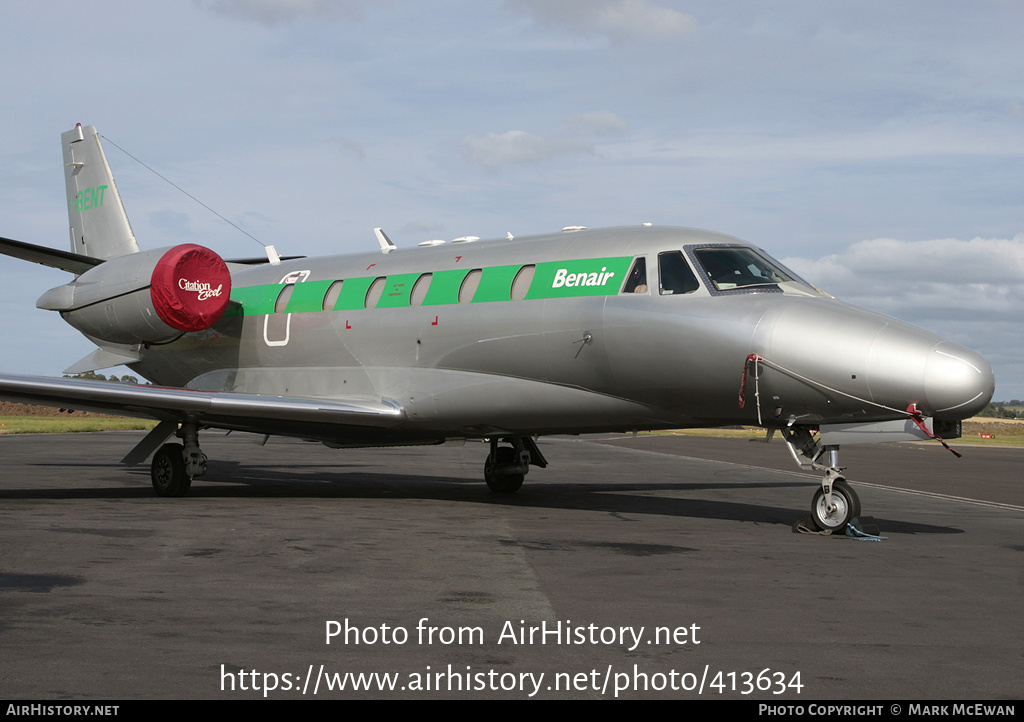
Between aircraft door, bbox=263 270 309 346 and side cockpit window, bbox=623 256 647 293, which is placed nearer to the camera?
side cockpit window, bbox=623 256 647 293

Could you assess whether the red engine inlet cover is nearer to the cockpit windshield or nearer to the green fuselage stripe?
the green fuselage stripe

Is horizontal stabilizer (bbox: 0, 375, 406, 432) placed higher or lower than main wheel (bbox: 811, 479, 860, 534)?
higher

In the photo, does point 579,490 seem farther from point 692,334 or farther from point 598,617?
point 598,617

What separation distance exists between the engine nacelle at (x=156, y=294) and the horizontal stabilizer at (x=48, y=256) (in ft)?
1.87

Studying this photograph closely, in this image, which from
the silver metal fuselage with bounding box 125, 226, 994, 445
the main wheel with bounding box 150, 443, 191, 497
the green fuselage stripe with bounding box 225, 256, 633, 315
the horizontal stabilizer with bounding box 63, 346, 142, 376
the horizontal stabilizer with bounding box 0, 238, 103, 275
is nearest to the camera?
the silver metal fuselage with bounding box 125, 226, 994, 445

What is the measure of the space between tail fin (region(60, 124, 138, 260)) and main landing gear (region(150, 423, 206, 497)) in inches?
232

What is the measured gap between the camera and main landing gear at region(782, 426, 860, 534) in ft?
34.8

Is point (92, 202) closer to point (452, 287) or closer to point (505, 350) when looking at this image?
point (452, 287)

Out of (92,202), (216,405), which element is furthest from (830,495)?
(92,202)

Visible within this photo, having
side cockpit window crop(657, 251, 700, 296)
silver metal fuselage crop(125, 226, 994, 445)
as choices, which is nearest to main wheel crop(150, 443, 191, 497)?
silver metal fuselage crop(125, 226, 994, 445)

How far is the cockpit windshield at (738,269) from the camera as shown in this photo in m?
11.3

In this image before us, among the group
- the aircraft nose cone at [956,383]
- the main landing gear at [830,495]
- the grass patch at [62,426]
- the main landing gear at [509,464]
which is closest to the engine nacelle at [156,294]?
the main landing gear at [509,464]

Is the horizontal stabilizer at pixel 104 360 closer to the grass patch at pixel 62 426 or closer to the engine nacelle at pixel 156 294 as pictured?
the engine nacelle at pixel 156 294

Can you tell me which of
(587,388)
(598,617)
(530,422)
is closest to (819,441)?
(587,388)
